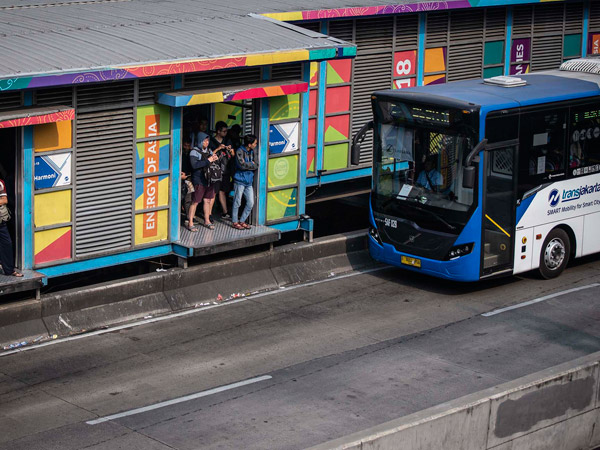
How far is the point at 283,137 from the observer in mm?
17969

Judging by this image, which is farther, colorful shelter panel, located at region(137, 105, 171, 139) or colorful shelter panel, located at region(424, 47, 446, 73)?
colorful shelter panel, located at region(424, 47, 446, 73)

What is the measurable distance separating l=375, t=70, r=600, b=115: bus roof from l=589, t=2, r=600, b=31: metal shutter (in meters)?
7.95

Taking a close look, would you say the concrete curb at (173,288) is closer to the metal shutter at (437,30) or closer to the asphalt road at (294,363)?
the asphalt road at (294,363)

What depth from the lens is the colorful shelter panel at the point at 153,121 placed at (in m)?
15.9

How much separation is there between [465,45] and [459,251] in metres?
7.92

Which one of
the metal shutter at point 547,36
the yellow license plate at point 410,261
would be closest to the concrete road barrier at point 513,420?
the yellow license plate at point 410,261

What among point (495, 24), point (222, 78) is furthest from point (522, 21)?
point (222, 78)

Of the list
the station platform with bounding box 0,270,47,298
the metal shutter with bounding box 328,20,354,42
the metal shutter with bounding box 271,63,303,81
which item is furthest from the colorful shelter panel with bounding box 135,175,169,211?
the metal shutter with bounding box 328,20,354,42

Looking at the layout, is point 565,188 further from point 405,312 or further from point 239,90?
point 239,90

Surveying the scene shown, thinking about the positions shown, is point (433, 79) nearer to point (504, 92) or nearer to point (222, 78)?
point (504, 92)

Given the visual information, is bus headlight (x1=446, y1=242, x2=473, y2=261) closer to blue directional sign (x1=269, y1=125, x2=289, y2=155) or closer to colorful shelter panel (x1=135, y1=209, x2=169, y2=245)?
blue directional sign (x1=269, y1=125, x2=289, y2=155)

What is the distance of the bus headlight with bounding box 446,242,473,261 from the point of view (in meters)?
16.5


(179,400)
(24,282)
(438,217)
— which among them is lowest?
(179,400)

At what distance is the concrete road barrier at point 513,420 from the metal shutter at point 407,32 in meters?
11.3
